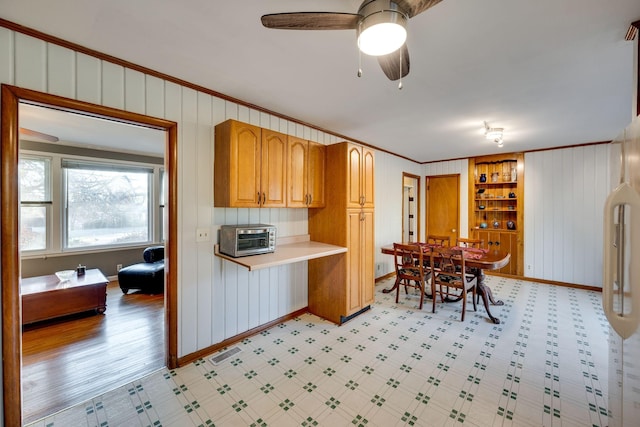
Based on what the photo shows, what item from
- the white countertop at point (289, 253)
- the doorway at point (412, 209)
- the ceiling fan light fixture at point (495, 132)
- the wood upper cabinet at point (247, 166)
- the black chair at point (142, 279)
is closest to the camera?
the white countertop at point (289, 253)

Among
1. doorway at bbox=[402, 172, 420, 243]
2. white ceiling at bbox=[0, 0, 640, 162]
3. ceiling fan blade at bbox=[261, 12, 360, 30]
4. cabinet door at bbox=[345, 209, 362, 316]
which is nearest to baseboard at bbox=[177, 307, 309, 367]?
cabinet door at bbox=[345, 209, 362, 316]

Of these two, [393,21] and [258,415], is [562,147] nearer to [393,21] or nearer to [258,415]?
[393,21]

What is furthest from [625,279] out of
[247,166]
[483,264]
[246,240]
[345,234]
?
[247,166]

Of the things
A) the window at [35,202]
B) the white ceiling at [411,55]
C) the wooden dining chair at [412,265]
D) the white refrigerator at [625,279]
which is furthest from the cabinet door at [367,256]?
the window at [35,202]

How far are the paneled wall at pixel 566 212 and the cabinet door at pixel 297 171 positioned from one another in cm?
Answer: 444

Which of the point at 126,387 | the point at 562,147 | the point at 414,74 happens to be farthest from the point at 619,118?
the point at 126,387

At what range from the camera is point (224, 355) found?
2.53m

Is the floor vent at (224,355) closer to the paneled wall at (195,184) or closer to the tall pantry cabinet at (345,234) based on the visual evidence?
the paneled wall at (195,184)

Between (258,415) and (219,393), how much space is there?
0.40 metres

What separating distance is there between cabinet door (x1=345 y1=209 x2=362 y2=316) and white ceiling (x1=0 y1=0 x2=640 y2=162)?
49.1 inches

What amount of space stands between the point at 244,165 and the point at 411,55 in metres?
1.60

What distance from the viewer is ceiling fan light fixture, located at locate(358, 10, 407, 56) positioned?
1206 millimetres

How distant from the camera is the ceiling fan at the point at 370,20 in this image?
118cm

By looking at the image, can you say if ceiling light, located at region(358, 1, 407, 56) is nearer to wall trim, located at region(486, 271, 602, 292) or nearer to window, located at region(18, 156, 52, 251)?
wall trim, located at region(486, 271, 602, 292)
